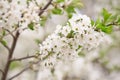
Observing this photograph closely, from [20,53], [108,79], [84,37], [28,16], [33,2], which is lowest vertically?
[84,37]

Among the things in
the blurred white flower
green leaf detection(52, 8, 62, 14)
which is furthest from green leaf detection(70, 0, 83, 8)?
the blurred white flower

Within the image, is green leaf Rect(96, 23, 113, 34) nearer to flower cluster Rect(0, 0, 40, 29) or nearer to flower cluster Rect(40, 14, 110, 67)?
flower cluster Rect(40, 14, 110, 67)

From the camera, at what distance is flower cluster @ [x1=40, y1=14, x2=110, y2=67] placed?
121 cm

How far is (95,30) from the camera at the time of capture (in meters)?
1.24

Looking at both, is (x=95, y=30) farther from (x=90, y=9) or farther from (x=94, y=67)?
(x=90, y=9)

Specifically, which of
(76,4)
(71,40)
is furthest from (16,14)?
(76,4)

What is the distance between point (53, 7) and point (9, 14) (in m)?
0.32

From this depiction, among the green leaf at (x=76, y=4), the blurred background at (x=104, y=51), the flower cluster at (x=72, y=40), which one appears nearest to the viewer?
the flower cluster at (x=72, y=40)

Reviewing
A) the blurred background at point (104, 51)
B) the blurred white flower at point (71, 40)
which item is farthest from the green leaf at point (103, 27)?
the blurred background at point (104, 51)

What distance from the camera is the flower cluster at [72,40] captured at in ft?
3.96

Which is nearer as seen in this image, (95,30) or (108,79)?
(95,30)

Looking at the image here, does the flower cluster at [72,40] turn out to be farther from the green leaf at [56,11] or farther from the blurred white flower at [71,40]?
the green leaf at [56,11]

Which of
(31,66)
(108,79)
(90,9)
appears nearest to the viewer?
(31,66)

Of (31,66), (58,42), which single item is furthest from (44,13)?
(58,42)
